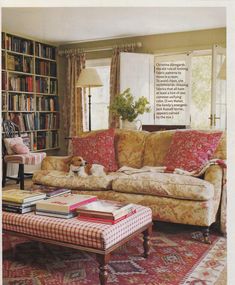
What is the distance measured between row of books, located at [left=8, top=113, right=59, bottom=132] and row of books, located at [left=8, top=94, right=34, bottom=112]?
11 cm

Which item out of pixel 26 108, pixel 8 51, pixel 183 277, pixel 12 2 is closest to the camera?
pixel 12 2

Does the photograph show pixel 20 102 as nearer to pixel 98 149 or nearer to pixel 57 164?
pixel 57 164

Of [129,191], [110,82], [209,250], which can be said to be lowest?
[209,250]

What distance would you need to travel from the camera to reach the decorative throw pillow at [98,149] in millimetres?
3748

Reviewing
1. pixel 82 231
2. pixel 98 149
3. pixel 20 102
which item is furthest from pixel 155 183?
pixel 20 102

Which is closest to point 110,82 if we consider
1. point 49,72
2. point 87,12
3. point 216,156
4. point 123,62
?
point 123,62

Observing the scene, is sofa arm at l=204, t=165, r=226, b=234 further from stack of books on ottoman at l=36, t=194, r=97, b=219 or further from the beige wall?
the beige wall

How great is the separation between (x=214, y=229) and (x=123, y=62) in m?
3.89

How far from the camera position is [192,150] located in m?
3.31

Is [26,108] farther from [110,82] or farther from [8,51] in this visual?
[110,82]

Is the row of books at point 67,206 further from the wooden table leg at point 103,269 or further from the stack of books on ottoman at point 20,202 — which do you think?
the wooden table leg at point 103,269

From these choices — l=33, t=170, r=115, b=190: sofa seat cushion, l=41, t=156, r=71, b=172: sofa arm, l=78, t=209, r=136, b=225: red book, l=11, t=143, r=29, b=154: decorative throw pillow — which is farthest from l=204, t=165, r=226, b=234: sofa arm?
l=11, t=143, r=29, b=154: decorative throw pillow

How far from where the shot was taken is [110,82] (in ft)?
21.9

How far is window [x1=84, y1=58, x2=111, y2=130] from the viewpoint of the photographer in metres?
6.95
